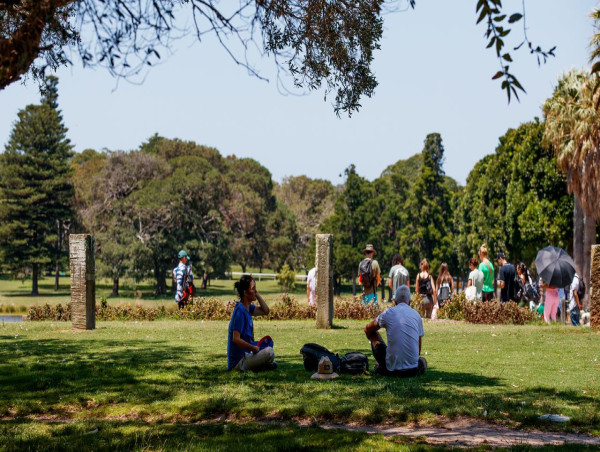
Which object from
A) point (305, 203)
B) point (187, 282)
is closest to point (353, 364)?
point (187, 282)

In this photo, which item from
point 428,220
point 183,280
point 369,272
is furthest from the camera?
point 428,220

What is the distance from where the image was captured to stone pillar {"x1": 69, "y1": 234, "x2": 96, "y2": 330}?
49.6 feet

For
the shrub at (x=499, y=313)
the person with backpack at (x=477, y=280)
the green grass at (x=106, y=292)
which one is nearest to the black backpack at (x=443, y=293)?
the person with backpack at (x=477, y=280)

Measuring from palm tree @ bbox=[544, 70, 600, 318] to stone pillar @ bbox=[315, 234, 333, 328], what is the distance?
1572cm

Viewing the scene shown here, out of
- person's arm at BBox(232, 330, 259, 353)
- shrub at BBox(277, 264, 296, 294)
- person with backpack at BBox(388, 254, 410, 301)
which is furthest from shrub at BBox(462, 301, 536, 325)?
shrub at BBox(277, 264, 296, 294)

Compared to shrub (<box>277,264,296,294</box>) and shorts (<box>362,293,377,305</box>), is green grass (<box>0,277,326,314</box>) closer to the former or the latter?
shrub (<box>277,264,296,294</box>)

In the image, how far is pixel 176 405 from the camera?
26.5ft

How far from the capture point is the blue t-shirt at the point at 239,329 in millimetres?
9445

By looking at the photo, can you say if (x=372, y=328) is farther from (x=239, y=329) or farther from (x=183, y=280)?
(x=183, y=280)

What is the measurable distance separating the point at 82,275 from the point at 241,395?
7.91 metres

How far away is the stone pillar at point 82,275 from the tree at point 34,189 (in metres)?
46.3

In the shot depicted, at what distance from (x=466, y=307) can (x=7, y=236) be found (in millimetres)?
48689

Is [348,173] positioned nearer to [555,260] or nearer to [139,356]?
[555,260]

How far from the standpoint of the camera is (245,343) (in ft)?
30.9
